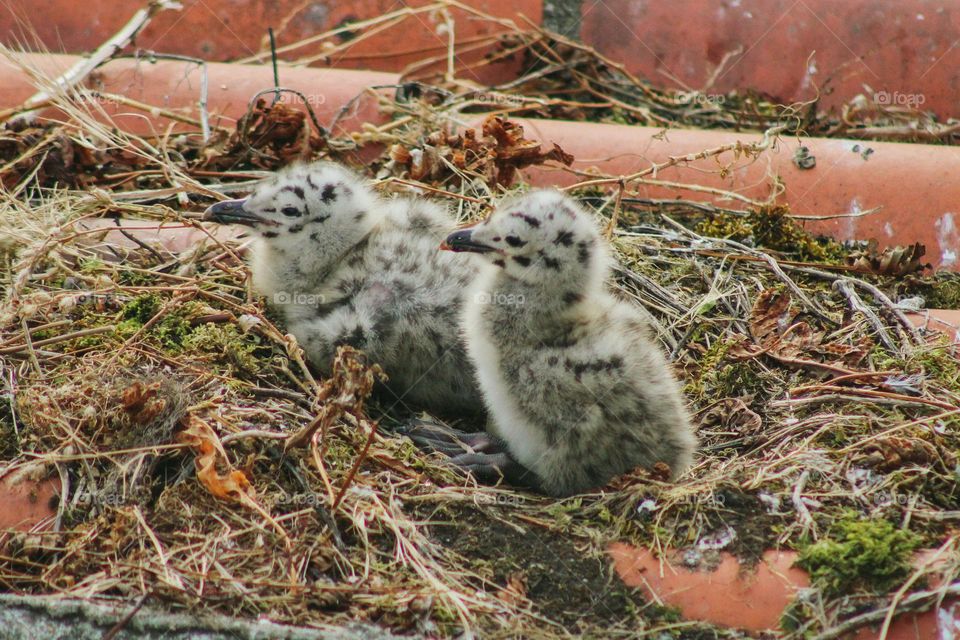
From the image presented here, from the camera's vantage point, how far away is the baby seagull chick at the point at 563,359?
3877 mm

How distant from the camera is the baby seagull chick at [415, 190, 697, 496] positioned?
3.88 metres

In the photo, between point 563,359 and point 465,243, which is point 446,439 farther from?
point 465,243

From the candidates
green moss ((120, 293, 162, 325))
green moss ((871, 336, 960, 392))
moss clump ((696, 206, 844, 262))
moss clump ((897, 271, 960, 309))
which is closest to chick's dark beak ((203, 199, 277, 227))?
green moss ((120, 293, 162, 325))

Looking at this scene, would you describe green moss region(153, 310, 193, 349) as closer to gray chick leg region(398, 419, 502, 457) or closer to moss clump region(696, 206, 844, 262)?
gray chick leg region(398, 419, 502, 457)

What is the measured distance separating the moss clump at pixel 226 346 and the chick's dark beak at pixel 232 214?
429 mm

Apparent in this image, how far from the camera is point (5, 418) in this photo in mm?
3912

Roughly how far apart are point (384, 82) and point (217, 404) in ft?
8.78

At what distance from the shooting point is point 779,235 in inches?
205

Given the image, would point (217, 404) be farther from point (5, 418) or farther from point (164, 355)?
point (5, 418)

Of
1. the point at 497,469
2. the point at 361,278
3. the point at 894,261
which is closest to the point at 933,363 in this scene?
the point at 894,261

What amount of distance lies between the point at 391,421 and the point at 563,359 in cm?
91

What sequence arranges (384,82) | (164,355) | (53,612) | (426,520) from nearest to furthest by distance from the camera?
(53,612) < (426,520) < (164,355) < (384,82)

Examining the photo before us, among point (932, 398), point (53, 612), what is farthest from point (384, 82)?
point (53, 612)

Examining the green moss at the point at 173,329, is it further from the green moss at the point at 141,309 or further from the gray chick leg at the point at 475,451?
the gray chick leg at the point at 475,451
